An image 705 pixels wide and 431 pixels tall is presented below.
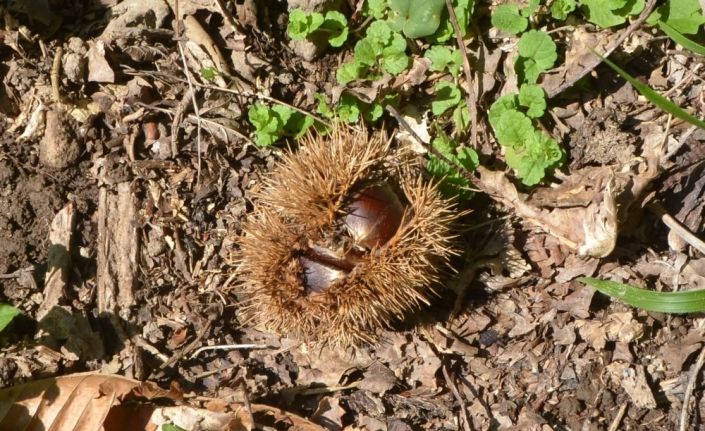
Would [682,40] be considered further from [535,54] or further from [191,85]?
[191,85]

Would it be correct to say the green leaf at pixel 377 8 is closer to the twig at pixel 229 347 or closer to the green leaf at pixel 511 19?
the green leaf at pixel 511 19

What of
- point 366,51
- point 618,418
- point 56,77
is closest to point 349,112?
point 366,51

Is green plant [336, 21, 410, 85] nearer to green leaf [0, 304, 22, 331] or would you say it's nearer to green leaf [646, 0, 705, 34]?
green leaf [646, 0, 705, 34]

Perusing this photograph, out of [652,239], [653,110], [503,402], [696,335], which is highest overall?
[653,110]

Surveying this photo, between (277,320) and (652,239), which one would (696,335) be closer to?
(652,239)

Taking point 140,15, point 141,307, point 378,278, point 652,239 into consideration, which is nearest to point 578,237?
point 652,239

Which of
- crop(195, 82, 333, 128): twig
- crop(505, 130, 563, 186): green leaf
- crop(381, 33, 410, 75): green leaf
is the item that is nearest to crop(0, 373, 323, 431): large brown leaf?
crop(195, 82, 333, 128): twig

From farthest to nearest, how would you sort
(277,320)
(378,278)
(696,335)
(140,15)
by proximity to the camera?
(140,15), (696,335), (277,320), (378,278)
